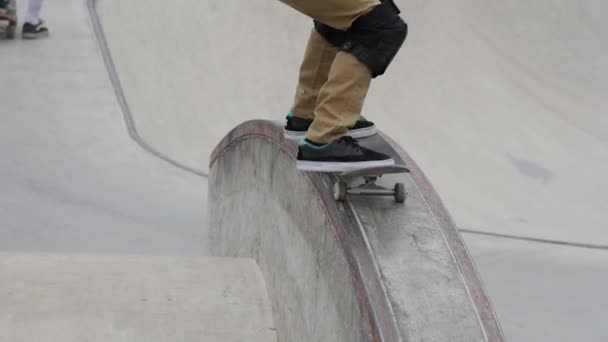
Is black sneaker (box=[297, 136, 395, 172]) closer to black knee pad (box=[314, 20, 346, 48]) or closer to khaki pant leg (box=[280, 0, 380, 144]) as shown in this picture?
khaki pant leg (box=[280, 0, 380, 144])

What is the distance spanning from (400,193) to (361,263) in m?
0.32

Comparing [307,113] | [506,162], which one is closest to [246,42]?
[506,162]

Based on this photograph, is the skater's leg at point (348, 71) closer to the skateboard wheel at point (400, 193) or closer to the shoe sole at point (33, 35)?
the skateboard wheel at point (400, 193)

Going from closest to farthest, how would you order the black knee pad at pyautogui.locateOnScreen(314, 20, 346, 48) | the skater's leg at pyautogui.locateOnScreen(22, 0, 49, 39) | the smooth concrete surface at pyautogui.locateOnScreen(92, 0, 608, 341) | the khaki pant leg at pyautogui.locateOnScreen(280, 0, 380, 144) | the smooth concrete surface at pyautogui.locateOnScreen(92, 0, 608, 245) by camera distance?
the khaki pant leg at pyautogui.locateOnScreen(280, 0, 380, 144) → the black knee pad at pyautogui.locateOnScreen(314, 20, 346, 48) → the smooth concrete surface at pyautogui.locateOnScreen(92, 0, 608, 341) → the smooth concrete surface at pyautogui.locateOnScreen(92, 0, 608, 245) → the skater's leg at pyautogui.locateOnScreen(22, 0, 49, 39)

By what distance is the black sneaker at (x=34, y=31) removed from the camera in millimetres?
8391

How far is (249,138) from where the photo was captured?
3.27 meters

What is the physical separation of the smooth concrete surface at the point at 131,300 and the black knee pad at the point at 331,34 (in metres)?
0.91

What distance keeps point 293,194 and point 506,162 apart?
5.38 meters

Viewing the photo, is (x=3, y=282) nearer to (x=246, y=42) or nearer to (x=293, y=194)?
(x=293, y=194)

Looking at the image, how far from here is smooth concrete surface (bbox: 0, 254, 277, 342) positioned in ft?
8.21

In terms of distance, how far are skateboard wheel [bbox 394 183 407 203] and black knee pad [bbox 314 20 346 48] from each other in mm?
494

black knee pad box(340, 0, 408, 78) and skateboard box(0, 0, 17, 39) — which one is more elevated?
black knee pad box(340, 0, 408, 78)

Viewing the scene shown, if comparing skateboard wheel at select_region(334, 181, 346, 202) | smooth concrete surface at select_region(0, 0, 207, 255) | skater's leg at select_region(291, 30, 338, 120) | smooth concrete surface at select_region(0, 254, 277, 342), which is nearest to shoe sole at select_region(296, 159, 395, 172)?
skateboard wheel at select_region(334, 181, 346, 202)

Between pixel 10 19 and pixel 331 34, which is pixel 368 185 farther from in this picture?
pixel 10 19
